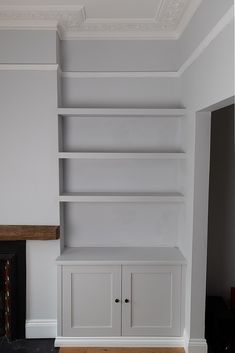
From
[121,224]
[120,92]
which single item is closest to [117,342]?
[121,224]

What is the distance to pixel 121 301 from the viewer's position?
2.74 metres

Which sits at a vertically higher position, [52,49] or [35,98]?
[52,49]

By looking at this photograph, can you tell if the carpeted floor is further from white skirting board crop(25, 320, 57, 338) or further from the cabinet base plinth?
white skirting board crop(25, 320, 57, 338)

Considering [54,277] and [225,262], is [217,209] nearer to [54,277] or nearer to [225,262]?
[225,262]

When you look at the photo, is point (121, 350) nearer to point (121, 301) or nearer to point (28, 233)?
point (121, 301)

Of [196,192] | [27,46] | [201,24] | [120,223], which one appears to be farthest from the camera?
[120,223]

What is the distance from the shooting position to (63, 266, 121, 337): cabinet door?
272 centimetres

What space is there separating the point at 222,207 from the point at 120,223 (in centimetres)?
103

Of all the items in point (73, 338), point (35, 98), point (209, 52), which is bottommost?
point (73, 338)

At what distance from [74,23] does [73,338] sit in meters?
2.75

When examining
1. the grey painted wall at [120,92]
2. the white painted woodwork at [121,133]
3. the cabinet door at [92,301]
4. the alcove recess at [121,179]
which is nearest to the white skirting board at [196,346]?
the cabinet door at [92,301]

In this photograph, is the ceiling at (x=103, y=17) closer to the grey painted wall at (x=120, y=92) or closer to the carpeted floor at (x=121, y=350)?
the grey painted wall at (x=120, y=92)

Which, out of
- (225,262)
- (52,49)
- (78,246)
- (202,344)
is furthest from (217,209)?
(52,49)

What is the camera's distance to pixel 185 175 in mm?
2748
